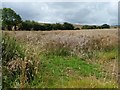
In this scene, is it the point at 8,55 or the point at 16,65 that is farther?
the point at 8,55

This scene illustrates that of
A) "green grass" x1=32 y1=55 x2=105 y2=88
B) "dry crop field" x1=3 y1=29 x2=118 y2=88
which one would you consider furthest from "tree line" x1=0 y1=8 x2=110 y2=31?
"green grass" x1=32 y1=55 x2=105 y2=88

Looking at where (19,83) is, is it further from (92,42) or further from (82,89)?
(92,42)

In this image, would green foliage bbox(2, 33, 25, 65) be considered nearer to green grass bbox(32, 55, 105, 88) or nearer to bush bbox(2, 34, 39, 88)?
bush bbox(2, 34, 39, 88)

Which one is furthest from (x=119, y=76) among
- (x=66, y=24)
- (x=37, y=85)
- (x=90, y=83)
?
(x=66, y=24)

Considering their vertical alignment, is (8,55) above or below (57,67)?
above

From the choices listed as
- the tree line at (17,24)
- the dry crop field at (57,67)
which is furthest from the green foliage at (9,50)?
the tree line at (17,24)

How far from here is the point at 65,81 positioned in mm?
6020

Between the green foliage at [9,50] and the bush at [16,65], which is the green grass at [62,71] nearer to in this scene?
the bush at [16,65]

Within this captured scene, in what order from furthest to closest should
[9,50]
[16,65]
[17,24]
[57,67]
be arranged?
[17,24], [57,67], [9,50], [16,65]

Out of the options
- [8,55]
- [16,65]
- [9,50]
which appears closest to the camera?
[16,65]

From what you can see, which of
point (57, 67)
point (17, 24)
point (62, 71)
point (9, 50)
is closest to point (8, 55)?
point (9, 50)

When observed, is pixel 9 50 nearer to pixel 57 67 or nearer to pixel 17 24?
pixel 57 67

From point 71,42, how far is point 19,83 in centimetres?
577

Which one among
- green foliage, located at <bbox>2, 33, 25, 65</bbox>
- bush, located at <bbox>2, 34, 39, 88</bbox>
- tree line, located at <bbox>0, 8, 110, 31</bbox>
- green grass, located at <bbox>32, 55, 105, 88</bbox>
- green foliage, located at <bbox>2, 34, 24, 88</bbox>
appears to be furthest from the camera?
tree line, located at <bbox>0, 8, 110, 31</bbox>
